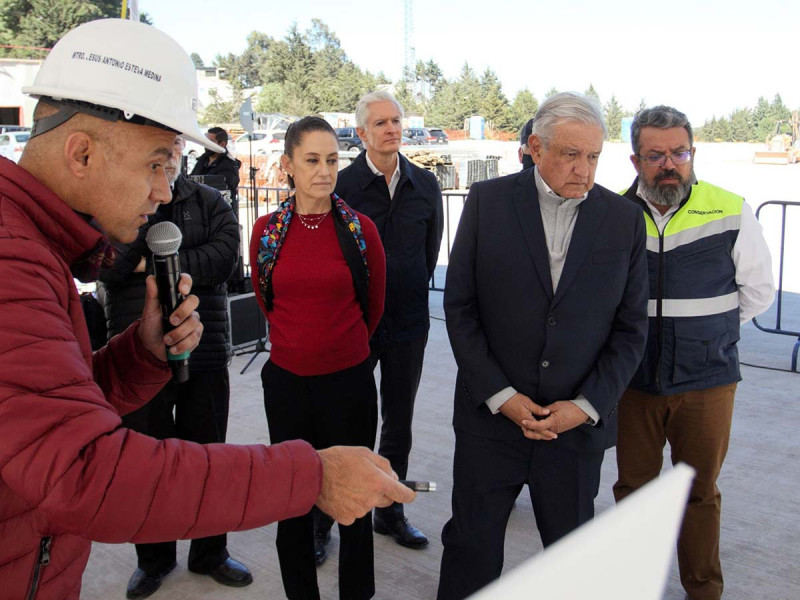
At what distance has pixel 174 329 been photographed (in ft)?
6.45

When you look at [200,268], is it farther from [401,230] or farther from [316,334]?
[401,230]

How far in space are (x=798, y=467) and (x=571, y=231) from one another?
293cm

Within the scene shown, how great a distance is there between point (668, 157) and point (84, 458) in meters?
2.71

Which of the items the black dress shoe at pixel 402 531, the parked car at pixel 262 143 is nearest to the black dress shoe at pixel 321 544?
the black dress shoe at pixel 402 531

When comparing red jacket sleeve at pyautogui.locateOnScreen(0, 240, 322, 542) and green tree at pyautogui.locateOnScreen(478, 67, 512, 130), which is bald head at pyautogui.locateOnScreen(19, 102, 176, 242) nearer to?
red jacket sleeve at pyautogui.locateOnScreen(0, 240, 322, 542)

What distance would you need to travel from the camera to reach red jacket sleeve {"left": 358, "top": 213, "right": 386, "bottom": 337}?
3.54m

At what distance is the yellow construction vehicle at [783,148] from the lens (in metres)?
36.1

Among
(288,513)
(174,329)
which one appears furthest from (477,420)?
(288,513)

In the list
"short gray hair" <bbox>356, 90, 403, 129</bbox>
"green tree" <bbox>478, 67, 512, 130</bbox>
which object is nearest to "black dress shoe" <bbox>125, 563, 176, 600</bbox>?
"short gray hair" <bbox>356, 90, 403, 129</bbox>

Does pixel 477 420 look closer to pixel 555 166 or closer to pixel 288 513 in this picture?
pixel 555 166

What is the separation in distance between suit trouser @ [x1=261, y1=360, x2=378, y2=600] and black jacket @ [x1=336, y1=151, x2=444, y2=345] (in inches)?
25.8

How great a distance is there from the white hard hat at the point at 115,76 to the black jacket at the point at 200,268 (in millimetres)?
2018

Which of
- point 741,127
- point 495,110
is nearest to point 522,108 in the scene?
point 495,110

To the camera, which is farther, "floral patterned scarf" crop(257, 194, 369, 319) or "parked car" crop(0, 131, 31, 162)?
"parked car" crop(0, 131, 31, 162)
